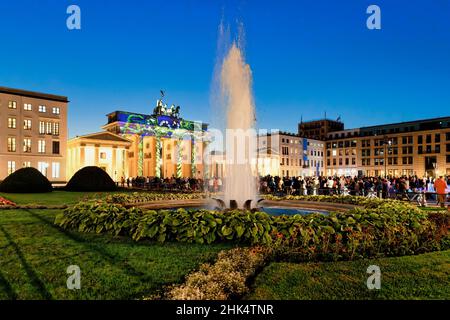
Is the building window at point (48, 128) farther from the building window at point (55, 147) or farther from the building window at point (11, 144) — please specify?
the building window at point (11, 144)

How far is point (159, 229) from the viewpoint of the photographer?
27.9 feet

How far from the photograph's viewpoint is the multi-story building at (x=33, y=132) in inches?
2179

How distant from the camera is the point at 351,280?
5.85 metres

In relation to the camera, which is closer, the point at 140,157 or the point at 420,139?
the point at 140,157

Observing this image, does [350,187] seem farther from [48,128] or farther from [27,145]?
[27,145]

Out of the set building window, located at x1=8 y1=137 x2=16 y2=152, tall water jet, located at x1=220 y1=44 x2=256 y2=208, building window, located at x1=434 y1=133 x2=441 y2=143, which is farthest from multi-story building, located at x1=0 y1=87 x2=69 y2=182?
building window, located at x1=434 y1=133 x2=441 y2=143

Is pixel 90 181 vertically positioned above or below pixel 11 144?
below

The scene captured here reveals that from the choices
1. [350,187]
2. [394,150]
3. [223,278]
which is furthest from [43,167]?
[394,150]

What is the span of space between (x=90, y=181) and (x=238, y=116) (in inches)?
1044

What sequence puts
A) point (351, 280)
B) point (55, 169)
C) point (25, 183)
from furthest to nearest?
point (55, 169) < point (25, 183) < point (351, 280)

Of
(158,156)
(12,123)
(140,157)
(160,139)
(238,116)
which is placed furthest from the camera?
(160,139)

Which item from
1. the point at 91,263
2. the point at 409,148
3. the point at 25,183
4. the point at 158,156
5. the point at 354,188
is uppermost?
the point at 409,148
